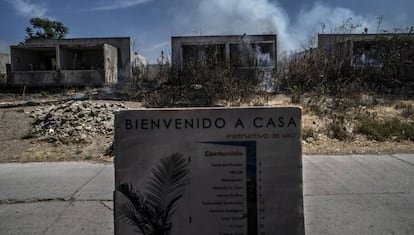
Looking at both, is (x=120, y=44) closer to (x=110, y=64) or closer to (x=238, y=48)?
(x=110, y=64)

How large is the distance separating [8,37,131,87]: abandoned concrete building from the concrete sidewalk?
15910mm

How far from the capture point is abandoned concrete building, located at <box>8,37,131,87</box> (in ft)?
73.1

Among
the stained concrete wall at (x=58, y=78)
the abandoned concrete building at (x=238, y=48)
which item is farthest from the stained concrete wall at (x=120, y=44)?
the abandoned concrete building at (x=238, y=48)

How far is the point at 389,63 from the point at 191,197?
63.9ft

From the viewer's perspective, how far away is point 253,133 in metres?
2.73

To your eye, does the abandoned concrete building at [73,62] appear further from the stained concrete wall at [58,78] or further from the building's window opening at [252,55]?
the building's window opening at [252,55]

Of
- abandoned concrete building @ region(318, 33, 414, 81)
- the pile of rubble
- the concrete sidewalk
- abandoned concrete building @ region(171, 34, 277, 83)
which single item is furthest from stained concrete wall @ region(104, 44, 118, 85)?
the concrete sidewalk

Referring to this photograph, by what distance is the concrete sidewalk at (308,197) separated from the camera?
158 inches

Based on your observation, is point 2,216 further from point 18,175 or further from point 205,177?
point 205,177

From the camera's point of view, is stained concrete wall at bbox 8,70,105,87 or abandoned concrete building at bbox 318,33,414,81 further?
stained concrete wall at bbox 8,70,105,87

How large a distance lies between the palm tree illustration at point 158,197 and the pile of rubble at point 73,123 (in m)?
6.96

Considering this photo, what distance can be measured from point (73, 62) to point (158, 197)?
78.3ft

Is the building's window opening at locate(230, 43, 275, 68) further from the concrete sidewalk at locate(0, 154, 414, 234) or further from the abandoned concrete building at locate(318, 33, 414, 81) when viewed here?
the concrete sidewalk at locate(0, 154, 414, 234)

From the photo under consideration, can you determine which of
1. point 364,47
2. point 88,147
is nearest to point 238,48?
point 364,47
